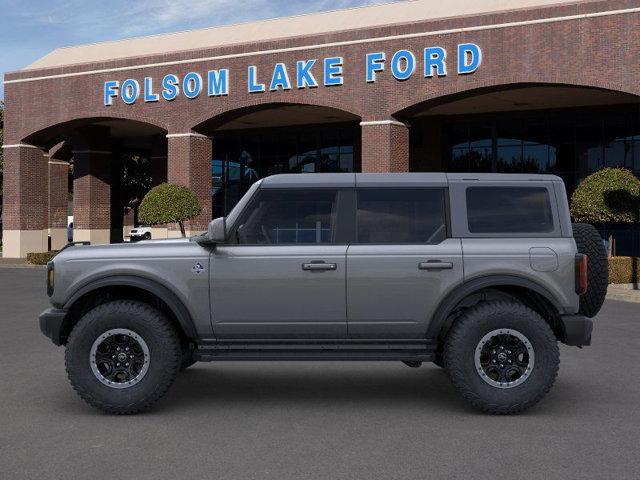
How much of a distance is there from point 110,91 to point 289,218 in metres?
31.5

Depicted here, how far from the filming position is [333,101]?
31.2m

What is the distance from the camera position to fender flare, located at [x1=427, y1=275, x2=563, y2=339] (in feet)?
23.2

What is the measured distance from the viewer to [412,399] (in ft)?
25.4

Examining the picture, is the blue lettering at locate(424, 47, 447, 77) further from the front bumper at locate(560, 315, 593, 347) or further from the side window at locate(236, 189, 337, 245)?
the front bumper at locate(560, 315, 593, 347)

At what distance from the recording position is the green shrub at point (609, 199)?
23188mm

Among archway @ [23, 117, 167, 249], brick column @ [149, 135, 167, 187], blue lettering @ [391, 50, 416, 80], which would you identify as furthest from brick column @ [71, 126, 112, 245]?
blue lettering @ [391, 50, 416, 80]

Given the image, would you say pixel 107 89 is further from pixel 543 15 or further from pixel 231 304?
pixel 231 304

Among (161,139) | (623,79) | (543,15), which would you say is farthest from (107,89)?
(623,79)

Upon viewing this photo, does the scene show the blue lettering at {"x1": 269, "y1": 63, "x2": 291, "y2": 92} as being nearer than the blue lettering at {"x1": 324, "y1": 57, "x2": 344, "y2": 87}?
No

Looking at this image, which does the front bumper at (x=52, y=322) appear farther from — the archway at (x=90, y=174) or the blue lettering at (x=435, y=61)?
the archway at (x=90, y=174)

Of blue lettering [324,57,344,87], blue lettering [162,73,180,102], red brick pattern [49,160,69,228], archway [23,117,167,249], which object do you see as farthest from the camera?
red brick pattern [49,160,69,228]

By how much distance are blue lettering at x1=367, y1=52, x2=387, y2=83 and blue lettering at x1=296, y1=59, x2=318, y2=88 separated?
7.65 feet

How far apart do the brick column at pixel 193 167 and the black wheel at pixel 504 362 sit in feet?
93.1

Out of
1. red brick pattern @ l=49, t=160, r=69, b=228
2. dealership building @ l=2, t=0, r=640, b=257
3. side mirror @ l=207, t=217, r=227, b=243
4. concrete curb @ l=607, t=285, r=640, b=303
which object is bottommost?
concrete curb @ l=607, t=285, r=640, b=303
